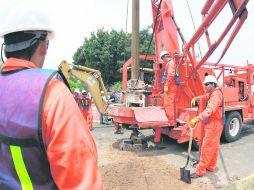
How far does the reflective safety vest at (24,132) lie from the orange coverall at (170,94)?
6.57m

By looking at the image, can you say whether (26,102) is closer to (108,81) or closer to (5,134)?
(5,134)

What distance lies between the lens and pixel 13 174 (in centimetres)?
125

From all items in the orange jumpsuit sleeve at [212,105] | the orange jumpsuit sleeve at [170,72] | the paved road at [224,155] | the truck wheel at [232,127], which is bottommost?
the paved road at [224,155]

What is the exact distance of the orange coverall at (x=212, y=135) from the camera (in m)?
5.98

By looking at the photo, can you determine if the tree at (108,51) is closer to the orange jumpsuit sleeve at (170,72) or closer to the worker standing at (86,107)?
the worker standing at (86,107)

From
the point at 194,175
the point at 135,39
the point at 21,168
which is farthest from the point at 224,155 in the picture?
the point at 21,168

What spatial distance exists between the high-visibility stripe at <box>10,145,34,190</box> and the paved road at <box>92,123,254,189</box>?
483cm

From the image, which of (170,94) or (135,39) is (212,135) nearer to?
(170,94)

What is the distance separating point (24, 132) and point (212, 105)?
5173 mm

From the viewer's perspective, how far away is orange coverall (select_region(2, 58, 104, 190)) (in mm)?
1083

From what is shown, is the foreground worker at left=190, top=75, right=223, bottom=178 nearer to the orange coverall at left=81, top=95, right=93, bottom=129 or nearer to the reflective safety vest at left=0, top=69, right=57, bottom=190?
the reflective safety vest at left=0, top=69, right=57, bottom=190

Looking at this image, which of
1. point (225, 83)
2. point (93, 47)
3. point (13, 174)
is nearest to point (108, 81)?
point (93, 47)

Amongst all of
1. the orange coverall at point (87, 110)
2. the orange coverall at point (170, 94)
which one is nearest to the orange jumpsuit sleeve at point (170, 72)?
the orange coverall at point (170, 94)

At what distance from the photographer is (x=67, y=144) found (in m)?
1.10
